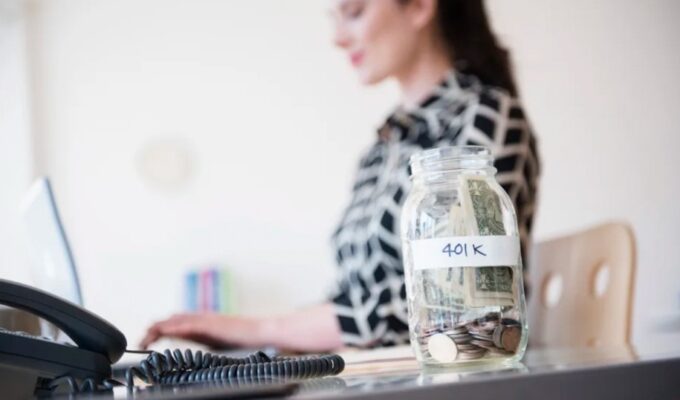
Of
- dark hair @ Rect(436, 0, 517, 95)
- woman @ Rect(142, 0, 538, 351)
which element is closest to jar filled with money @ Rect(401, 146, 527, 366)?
woman @ Rect(142, 0, 538, 351)

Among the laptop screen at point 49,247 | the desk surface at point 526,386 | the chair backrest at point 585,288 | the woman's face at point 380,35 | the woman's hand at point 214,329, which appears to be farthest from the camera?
the woman's face at point 380,35

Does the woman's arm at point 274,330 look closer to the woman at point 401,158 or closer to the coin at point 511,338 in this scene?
the woman at point 401,158

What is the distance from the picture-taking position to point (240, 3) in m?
3.02

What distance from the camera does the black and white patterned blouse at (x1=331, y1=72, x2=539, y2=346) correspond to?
51.7 inches

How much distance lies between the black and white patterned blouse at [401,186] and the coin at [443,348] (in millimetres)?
795

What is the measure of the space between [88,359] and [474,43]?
131 centimetres

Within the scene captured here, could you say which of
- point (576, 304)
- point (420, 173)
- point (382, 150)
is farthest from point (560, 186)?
point (420, 173)

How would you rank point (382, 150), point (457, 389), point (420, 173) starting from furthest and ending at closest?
point (382, 150) < point (420, 173) < point (457, 389)

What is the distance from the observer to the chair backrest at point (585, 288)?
1.11 meters

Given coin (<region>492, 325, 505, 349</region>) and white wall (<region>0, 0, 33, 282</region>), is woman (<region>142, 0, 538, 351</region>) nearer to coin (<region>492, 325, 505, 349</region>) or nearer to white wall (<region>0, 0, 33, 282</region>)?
coin (<region>492, 325, 505, 349</region>)

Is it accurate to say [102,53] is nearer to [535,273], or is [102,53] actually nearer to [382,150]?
[382,150]

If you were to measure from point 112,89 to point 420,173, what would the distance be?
2671mm

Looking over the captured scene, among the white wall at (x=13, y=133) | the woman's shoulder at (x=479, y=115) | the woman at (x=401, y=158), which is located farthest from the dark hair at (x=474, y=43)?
the white wall at (x=13, y=133)

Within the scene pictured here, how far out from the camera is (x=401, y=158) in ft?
4.82
